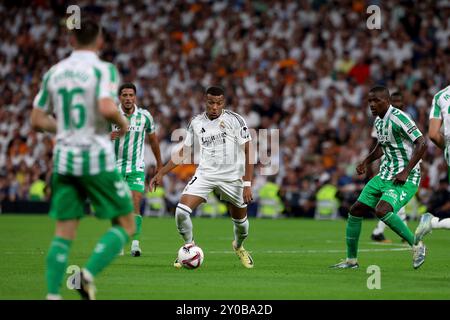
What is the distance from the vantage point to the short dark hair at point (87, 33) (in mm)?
8164

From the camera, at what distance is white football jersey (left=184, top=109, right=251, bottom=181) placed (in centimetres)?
1284

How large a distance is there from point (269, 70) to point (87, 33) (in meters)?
21.9

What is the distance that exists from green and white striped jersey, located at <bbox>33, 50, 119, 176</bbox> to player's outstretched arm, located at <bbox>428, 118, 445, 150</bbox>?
13.7 feet

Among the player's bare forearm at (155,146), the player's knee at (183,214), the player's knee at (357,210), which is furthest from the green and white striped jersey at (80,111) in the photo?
the player's bare forearm at (155,146)

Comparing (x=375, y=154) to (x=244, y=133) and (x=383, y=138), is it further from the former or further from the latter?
(x=244, y=133)

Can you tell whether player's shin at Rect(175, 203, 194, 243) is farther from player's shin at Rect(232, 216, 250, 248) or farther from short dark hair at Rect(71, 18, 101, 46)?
short dark hair at Rect(71, 18, 101, 46)

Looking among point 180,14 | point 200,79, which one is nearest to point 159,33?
point 180,14

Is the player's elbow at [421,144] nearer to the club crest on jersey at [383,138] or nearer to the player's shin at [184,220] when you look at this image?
the club crest on jersey at [383,138]

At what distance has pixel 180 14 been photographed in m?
32.8

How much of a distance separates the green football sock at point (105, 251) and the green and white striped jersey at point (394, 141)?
544 centimetres

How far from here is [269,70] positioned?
97.9ft

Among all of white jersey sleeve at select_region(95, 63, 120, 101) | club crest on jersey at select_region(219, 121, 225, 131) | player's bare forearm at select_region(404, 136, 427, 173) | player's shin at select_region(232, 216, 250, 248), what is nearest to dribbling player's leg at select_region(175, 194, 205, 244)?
player's shin at select_region(232, 216, 250, 248)

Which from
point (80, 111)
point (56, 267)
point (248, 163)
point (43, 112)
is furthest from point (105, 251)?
point (248, 163)

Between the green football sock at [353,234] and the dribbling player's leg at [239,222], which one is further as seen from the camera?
the dribbling player's leg at [239,222]
